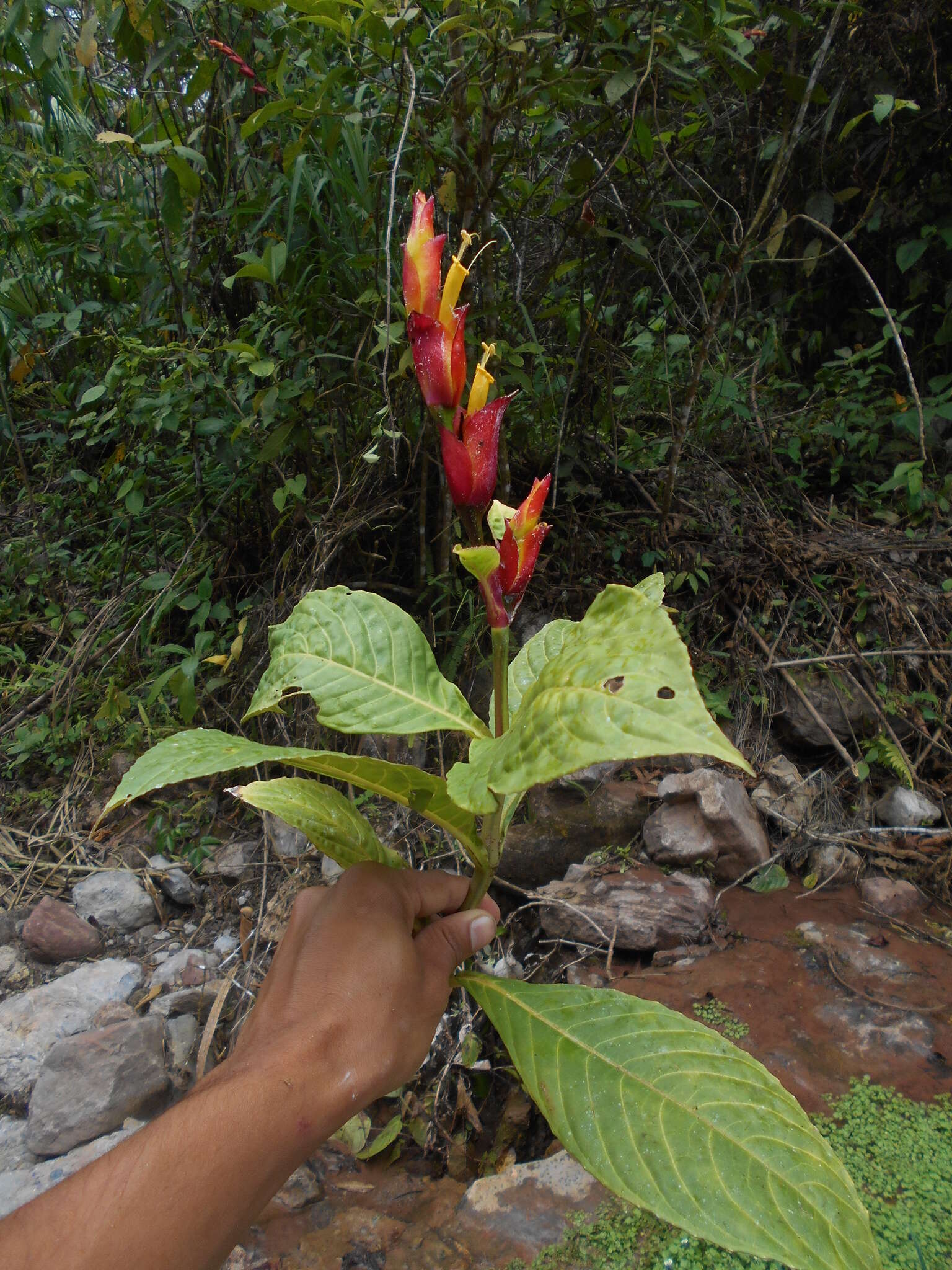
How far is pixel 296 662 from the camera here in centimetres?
102

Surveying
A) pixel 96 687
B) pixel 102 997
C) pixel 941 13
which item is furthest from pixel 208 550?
pixel 941 13

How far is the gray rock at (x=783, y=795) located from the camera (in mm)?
2268

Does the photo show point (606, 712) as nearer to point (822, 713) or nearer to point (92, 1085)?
point (92, 1085)

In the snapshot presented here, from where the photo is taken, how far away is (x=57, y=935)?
2111 mm

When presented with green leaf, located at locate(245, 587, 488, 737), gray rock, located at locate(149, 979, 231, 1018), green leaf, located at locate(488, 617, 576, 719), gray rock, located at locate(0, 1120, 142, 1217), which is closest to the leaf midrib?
green leaf, located at locate(245, 587, 488, 737)

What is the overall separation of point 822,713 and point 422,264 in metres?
2.17

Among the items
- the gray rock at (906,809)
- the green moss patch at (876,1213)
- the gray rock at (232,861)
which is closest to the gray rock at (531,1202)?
the green moss patch at (876,1213)

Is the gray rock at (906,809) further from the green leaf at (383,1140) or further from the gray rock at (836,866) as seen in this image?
the green leaf at (383,1140)

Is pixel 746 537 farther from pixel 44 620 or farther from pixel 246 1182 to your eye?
pixel 44 620

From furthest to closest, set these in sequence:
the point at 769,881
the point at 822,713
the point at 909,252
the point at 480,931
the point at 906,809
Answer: the point at 909,252 → the point at 822,713 → the point at 906,809 → the point at 769,881 → the point at 480,931

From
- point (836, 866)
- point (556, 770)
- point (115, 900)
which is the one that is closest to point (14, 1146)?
point (115, 900)

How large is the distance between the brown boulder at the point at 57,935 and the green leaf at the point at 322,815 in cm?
138

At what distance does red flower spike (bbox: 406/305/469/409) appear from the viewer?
2.89 ft

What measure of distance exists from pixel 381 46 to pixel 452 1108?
93.5 inches
